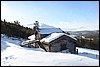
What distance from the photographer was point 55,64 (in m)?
13.0

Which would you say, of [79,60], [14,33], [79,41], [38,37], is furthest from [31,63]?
[14,33]

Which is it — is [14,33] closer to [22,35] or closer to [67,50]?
[22,35]

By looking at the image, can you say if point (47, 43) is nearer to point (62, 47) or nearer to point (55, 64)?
point (62, 47)

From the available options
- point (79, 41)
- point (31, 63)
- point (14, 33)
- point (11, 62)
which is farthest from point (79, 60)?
point (14, 33)

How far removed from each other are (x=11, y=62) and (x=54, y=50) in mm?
11368

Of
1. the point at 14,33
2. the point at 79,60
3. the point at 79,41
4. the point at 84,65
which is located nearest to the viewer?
the point at 84,65

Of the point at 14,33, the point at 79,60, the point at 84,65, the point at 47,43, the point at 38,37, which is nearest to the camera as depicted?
the point at 84,65

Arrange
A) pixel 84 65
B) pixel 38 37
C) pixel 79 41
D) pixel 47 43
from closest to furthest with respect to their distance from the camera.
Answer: pixel 84 65 → pixel 47 43 → pixel 38 37 → pixel 79 41

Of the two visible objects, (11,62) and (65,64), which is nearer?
(65,64)

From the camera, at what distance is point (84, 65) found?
499 inches

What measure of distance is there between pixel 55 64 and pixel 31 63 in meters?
1.68

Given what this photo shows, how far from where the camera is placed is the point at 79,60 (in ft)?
44.9

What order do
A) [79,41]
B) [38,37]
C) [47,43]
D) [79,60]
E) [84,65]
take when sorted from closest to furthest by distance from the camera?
[84,65] → [79,60] → [47,43] → [38,37] → [79,41]

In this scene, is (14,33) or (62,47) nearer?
(62,47)
